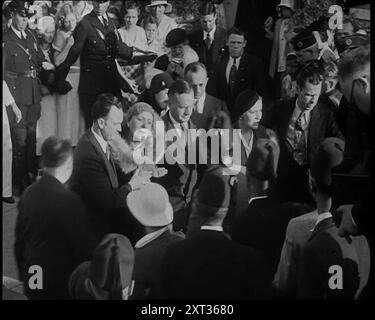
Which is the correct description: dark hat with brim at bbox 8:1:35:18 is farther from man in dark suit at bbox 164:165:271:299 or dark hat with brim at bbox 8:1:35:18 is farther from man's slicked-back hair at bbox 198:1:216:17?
man in dark suit at bbox 164:165:271:299

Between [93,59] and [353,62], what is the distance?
1.87 meters

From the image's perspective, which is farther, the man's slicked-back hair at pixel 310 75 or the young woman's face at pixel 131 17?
the man's slicked-back hair at pixel 310 75

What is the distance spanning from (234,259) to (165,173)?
77 cm

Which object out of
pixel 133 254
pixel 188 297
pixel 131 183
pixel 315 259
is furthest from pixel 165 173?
pixel 315 259

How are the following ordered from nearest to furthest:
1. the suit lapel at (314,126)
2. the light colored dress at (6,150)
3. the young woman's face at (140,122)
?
the light colored dress at (6,150)
the young woman's face at (140,122)
the suit lapel at (314,126)

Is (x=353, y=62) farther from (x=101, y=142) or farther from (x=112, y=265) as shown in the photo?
(x=112, y=265)

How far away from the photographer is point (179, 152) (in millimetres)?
4438

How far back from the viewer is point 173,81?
4.45 metres

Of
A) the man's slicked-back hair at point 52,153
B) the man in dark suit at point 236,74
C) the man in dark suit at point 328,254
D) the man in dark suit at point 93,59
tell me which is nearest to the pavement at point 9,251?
the man's slicked-back hair at point 52,153

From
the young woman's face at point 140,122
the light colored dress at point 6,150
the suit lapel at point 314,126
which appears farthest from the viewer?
the suit lapel at point 314,126

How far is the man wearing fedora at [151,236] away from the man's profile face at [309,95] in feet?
3.93

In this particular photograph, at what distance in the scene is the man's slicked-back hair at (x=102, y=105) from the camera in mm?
4387

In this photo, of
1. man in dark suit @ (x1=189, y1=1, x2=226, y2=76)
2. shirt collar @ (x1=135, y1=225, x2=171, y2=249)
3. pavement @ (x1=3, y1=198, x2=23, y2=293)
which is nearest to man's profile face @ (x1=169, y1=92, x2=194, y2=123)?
man in dark suit @ (x1=189, y1=1, x2=226, y2=76)

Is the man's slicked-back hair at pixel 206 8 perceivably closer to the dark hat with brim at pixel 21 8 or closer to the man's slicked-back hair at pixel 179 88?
the man's slicked-back hair at pixel 179 88
